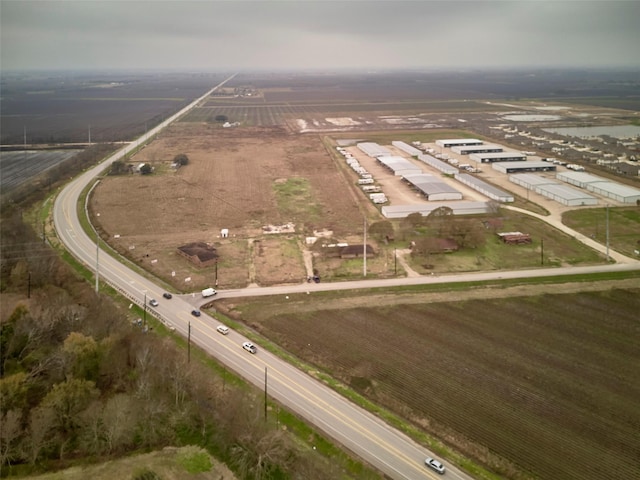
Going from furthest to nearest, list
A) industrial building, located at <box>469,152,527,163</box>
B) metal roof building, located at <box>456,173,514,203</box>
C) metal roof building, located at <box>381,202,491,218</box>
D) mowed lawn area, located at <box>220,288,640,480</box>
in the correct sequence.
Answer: industrial building, located at <box>469,152,527,163</box>
metal roof building, located at <box>456,173,514,203</box>
metal roof building, located at <box>381,202,491,218</box>
mowed lawn area, located at <box>220,288,640,480</box>

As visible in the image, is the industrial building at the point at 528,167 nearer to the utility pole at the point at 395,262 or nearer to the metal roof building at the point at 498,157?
the metal roof building at the point at 498,157

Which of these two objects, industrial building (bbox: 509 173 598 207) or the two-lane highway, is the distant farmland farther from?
industrial building (bbox: 509 173 598 207)

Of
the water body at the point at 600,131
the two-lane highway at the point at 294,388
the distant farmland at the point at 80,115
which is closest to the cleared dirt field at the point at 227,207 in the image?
the two-lane highway at the point at 294,388

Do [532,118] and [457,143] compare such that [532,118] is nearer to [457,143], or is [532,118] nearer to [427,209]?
[457,143]

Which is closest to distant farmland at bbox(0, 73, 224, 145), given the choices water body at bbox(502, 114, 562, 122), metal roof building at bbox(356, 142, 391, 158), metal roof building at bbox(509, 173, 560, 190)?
metal roof building at bbox(356, 142, 391, 158)

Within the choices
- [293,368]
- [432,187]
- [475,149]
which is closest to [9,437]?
[293,368]

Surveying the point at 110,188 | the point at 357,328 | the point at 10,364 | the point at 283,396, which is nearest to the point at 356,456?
the point at 283,396
